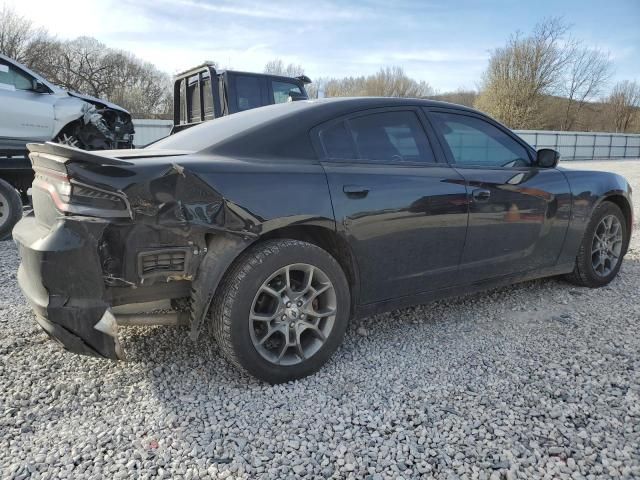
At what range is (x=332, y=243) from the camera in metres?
2.76

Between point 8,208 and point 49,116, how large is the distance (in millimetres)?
2485

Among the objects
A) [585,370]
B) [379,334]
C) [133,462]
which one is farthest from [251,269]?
[585,370]

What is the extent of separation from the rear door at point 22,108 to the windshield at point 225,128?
511 cm

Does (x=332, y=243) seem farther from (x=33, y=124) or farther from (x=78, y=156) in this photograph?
(x=33, y=124)

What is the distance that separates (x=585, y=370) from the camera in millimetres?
2717

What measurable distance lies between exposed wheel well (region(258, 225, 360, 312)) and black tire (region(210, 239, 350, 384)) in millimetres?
120

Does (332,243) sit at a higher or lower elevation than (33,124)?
lower

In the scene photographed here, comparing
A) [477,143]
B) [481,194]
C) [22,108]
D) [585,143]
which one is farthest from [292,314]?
[585,143]

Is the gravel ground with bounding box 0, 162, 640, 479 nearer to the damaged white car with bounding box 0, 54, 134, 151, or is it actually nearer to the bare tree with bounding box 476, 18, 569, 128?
the damaged white car with bounding box 0, 54, 134, 151

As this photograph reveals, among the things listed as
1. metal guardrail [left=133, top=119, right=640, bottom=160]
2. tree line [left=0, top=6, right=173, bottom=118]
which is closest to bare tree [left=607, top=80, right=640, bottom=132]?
metal guardrail [left=133, top=119, right=640, bottom=160]

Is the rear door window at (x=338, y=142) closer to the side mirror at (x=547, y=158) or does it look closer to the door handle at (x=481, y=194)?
the door handle at (x=481, y=194)

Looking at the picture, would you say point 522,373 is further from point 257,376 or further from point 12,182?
point 12,182

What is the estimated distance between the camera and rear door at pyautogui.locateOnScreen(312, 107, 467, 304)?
272 cm

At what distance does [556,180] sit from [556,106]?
135 feet
